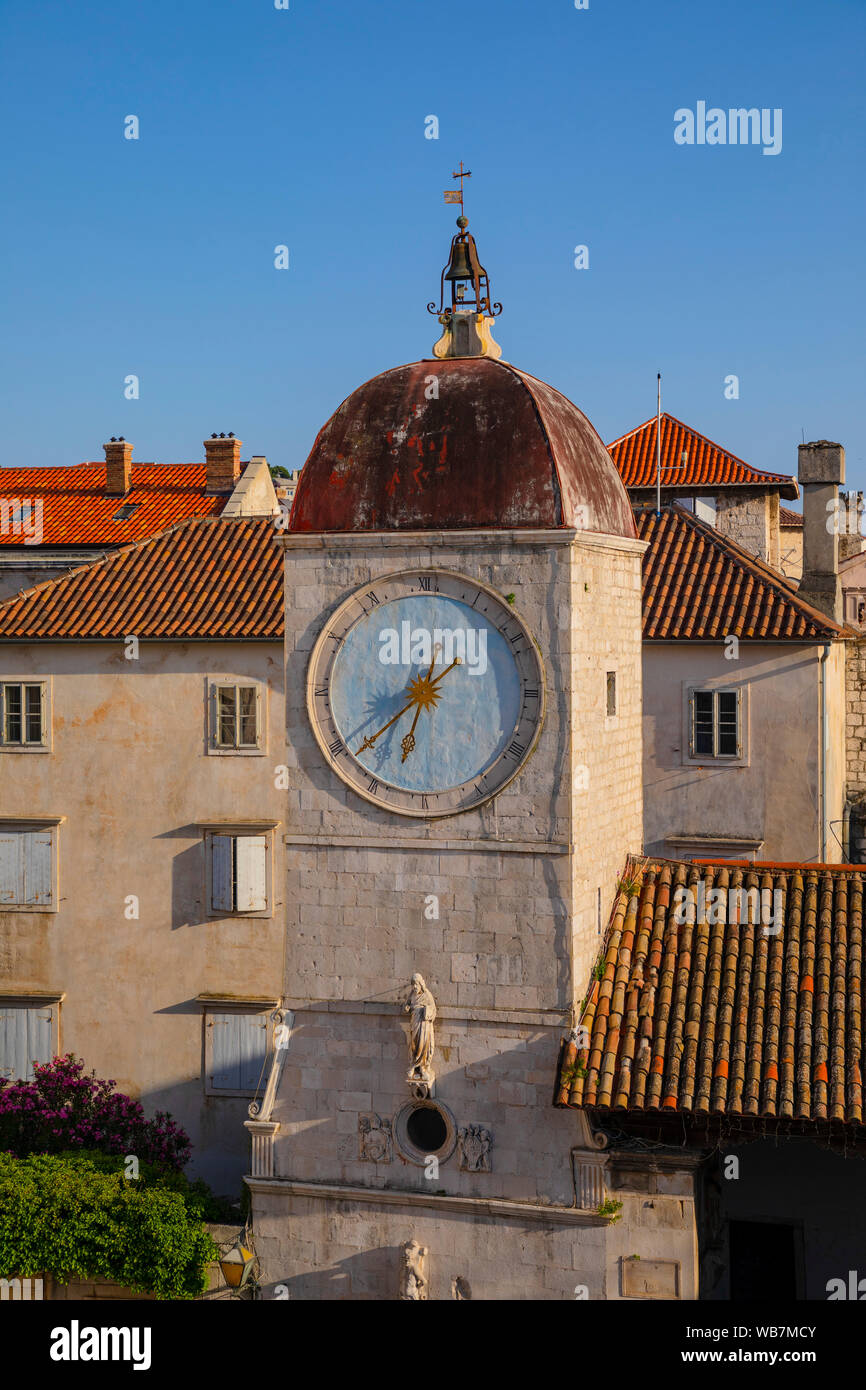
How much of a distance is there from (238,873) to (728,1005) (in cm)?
1600

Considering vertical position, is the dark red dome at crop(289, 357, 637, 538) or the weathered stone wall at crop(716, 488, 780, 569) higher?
the weathered stone wall at crop(716, 488, 780, 569)

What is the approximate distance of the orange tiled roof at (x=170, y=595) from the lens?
30.0 metres

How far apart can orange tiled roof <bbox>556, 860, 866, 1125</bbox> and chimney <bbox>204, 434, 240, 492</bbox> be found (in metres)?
28.3

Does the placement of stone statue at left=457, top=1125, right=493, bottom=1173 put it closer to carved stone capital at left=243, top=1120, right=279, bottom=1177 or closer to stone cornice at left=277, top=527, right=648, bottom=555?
carved stone capital at left=243, top=1120, right=279, bottom=1177

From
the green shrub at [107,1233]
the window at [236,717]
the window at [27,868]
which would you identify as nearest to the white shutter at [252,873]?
the window at [236,717]

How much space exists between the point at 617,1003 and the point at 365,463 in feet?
20.3

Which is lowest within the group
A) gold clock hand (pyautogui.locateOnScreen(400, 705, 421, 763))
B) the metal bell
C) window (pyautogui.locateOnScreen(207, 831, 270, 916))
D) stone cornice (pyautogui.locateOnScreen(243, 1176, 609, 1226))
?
stone cornice (pyautogui.locateOnScreen(243, 1176, 609, 1226))

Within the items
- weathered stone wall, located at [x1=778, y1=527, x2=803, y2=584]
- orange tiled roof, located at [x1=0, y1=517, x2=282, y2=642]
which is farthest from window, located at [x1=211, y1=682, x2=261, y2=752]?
weathered stone wall, located at [x1=778, y1=527, x2=803, y2=584]

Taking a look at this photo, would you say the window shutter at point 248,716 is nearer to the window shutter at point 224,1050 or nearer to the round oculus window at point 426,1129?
the window shutter at point 224,1050

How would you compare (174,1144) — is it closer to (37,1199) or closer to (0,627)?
(37,1199)

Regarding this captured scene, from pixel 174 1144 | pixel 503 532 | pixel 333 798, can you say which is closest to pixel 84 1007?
pixel 174 1144

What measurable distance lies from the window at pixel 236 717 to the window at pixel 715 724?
8.79m

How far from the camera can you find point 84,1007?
3078cm

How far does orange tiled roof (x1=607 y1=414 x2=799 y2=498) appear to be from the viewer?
45.8 meters
